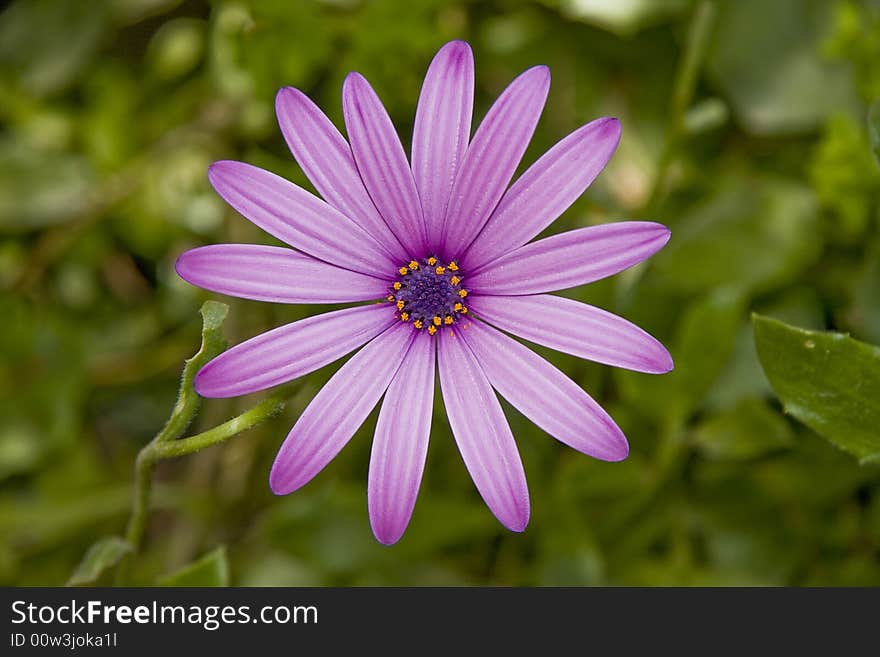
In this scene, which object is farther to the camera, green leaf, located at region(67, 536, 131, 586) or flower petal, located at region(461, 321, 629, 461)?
Result: green leaf, located at region(67, 536, 131, 586)

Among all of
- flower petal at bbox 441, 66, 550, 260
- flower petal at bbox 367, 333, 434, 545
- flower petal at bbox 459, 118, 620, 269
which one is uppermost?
flower petal at bbox 441, 66, 550, 260

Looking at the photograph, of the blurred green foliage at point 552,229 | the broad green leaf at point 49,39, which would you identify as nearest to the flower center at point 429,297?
the blurred green foliage at point 552,229

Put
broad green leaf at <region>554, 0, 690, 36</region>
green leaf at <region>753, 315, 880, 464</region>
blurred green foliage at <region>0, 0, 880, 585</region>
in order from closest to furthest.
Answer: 1. green leaf at <region>753, 315, 880, 464</region>
2. blurred green foliage at <region>0, 0, 880, 585</region>
3. broad green leaf at <region>554, 0, 690, 36</region>

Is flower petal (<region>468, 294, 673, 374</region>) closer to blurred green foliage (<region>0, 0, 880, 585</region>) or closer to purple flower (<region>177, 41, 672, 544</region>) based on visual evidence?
purple flower (<region>177, 41, 672, 544</region>)

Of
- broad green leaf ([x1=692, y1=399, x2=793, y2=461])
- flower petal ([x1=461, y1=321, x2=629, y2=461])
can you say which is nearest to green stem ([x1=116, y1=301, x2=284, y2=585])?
flower petal ([x1=461, y1=321, x2=629, y2=461])

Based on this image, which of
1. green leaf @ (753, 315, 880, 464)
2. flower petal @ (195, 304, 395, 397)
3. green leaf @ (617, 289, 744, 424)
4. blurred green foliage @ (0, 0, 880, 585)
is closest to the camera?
flower petal @ (195, 304, 395, 397)

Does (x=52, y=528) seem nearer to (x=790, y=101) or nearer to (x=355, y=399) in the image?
(x=355, y=399)
